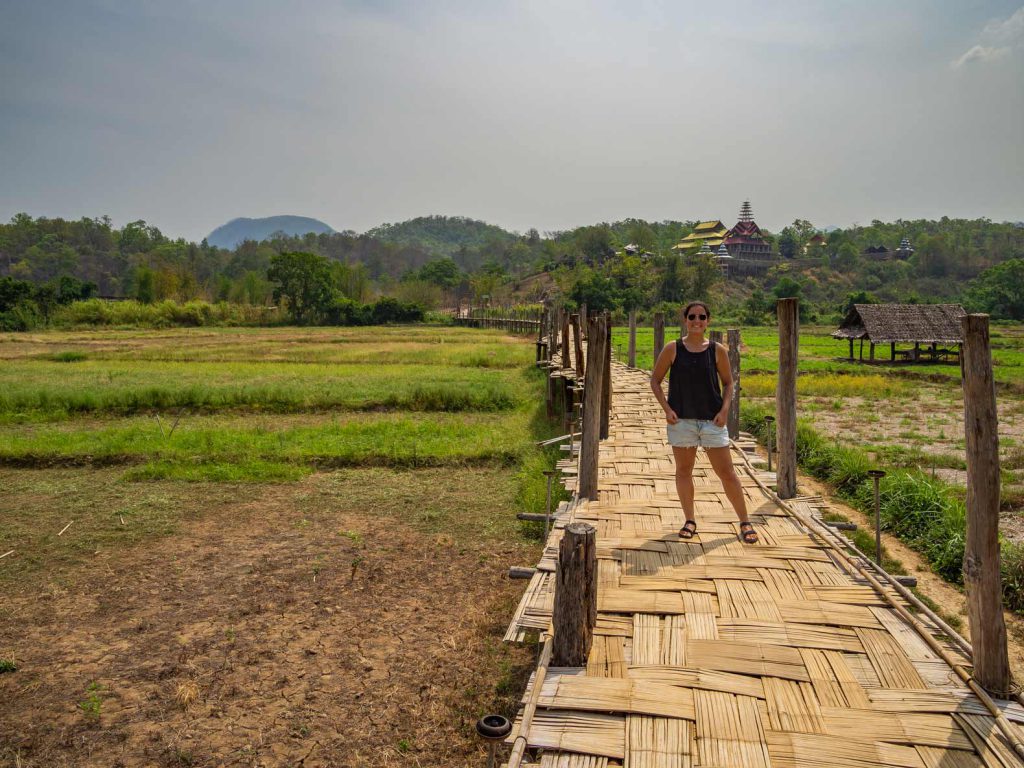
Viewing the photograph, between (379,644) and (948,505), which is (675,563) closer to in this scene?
(379,644)

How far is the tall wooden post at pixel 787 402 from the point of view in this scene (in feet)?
18.8

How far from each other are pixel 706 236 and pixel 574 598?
82817 millimetres

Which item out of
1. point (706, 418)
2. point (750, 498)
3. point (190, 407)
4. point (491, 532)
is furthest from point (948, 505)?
point (190, 407)

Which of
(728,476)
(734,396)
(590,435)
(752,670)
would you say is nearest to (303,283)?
(734,396)

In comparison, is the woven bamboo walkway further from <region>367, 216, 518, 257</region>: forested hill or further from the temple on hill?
<region>367, 216, 518, 257</region>: forested hill

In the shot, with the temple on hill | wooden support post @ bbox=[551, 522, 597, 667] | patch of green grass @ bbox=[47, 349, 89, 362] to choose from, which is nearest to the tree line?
the temple on hill

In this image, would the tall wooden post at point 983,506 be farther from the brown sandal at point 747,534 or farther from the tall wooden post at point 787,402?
the tall wooden post at point 787,402

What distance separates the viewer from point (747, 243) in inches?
2901

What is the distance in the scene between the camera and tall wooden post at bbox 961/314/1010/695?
9.86 ft

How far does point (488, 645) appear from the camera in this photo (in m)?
5.05

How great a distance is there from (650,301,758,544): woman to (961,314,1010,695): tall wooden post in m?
1.60

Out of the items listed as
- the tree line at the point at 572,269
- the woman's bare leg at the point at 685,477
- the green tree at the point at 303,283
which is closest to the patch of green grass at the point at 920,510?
the woman's bare leg at the point at 685,477

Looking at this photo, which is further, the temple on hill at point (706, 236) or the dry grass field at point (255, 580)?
the temple on hill at point (706, 236)

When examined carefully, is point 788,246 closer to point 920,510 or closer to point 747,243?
point 747,243
